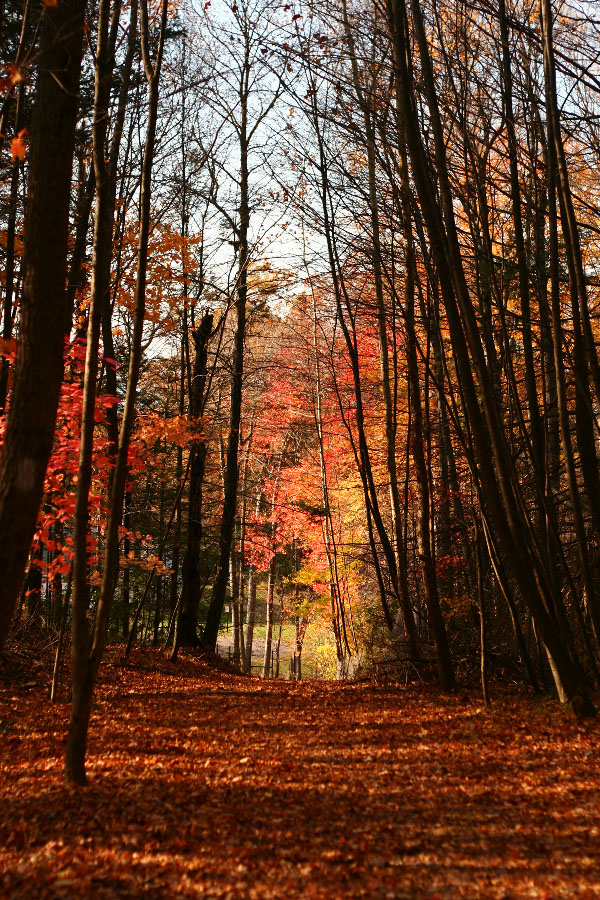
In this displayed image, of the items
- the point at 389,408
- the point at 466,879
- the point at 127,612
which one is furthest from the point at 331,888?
the point at 127,612

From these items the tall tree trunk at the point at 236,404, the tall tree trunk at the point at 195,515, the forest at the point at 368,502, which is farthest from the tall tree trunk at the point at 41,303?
the tall tree trunk at the point at 236,404

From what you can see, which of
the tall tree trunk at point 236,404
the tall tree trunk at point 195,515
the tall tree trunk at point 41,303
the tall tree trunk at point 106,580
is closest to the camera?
the tall tree trunk at point 41,303

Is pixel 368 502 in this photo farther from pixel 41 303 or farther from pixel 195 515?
→ pixel 41 303

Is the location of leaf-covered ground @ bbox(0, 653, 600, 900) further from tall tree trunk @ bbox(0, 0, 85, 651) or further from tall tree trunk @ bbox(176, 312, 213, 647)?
tall tree trunk @ bbox(176, 312, 213, 647)

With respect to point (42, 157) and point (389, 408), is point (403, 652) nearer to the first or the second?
point (389, 408)

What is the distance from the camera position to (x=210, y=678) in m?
9.91

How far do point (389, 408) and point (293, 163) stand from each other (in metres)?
4.16

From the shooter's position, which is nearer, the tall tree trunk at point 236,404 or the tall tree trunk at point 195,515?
the tall tree trunk at point 195,515

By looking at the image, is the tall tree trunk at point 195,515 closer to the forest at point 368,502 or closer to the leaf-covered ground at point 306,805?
the forest at point 368,502

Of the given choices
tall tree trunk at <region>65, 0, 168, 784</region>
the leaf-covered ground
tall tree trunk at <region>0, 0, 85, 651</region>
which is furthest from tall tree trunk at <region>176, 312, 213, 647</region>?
tall tree trunk at <region>0, 0, 85, 651</region>

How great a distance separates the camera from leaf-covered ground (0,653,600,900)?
2.65 meters

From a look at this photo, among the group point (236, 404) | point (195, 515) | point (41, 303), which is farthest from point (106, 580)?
point (236, 404)

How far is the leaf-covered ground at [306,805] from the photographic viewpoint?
2.65 meters

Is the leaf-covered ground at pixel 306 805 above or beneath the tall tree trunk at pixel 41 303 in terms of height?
beneath
